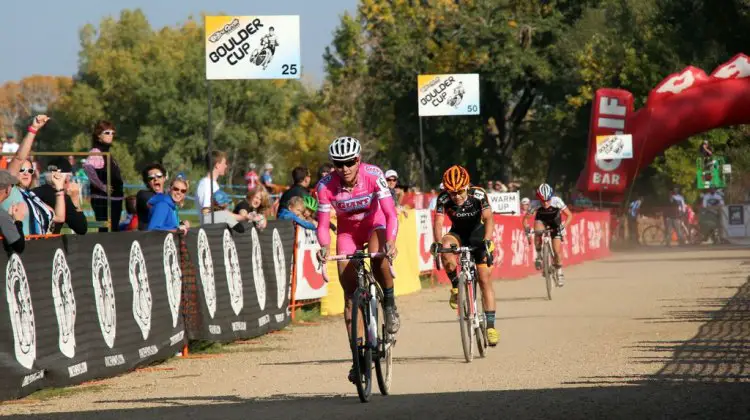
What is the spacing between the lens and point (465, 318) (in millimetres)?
13688

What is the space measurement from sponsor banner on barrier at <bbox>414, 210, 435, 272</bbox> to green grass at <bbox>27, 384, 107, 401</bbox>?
14493 millimetres

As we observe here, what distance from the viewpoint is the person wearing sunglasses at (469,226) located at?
1405cm

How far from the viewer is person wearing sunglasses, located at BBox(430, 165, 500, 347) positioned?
1405 centimetres

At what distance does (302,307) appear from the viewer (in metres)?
20.1

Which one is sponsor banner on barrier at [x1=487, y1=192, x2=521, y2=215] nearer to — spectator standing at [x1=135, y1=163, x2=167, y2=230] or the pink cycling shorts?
spectator standing at [x1=135, y1=163, x2=167, y2=230]

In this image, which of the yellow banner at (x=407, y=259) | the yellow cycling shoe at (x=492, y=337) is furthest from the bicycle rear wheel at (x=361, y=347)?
the yellow banner at (x=407, y=259)

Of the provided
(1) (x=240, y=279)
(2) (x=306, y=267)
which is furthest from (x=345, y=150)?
(2) (x=306, y=267)

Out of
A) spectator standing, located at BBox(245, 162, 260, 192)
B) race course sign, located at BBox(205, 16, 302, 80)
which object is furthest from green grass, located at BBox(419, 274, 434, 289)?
race course sign, located at BBox(205, 16, 302, 80)

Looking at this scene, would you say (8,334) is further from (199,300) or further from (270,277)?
(270,277)

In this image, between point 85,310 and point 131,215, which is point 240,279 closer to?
point 131,215

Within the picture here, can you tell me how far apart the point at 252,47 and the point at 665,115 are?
28046 millimetres

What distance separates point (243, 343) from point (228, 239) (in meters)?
1.25

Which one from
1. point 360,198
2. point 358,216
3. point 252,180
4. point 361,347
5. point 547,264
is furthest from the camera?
point 252,180

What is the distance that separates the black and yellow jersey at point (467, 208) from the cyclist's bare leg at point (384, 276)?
3126 mm
